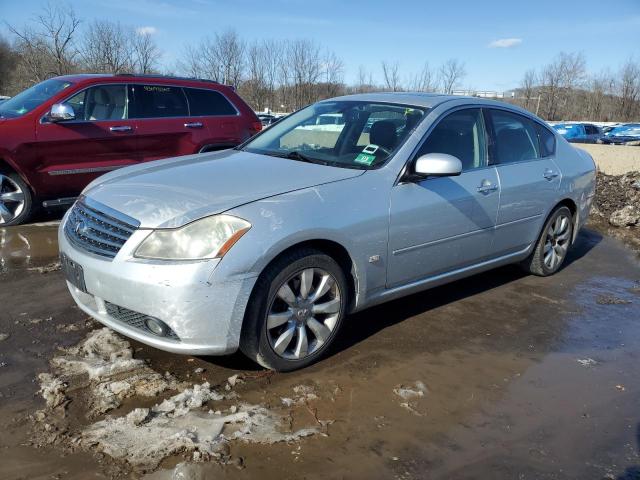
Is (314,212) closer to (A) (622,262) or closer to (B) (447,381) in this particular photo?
(B) (447,381)

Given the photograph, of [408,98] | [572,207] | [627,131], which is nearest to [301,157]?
[408,98]

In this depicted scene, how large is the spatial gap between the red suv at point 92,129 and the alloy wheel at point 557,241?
4466mm

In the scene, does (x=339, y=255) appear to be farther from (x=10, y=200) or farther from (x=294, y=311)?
(x=10, y=200)

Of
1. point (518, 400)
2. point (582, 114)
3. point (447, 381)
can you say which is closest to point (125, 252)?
point (447, 381)

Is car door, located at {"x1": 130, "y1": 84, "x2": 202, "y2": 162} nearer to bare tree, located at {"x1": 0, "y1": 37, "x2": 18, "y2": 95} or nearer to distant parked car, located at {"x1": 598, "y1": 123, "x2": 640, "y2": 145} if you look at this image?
distant parked car, located at {"x1": 598, "y1": 123, "x2": 640, "y2": 145}

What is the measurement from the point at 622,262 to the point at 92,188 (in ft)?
19.0

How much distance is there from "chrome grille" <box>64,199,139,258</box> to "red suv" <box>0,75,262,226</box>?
3460 millimetres

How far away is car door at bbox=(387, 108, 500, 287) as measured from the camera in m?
3.75

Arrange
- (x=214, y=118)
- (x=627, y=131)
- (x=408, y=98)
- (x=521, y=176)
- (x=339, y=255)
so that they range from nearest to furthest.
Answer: (x=339, y=255) < (x=408, y=98) < (x=521, y=176) < (x=214, y=118) < (x=627, y=131)

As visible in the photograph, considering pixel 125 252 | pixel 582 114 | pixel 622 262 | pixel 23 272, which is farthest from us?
pixel 582 114

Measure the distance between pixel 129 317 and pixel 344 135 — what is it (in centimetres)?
209

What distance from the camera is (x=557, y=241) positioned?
5609 mm

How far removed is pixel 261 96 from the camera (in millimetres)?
37656

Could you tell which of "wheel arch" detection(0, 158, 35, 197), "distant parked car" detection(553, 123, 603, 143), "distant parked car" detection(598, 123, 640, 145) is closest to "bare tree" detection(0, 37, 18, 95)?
"distant parked car" detection(553, 123, 603, 143)
